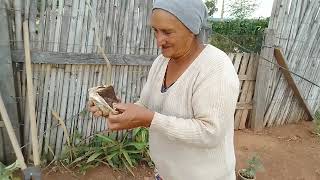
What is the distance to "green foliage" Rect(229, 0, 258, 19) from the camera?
11070 millimetres

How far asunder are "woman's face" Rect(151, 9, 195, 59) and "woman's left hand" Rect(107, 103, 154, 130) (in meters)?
0.32

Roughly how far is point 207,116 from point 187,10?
18.2 inches

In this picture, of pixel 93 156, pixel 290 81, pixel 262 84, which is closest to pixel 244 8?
pixel 290 81

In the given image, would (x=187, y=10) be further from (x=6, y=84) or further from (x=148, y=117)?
(x=6, y=84)

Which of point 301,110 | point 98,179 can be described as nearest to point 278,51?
point 301,110

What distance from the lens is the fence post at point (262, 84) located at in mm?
4598

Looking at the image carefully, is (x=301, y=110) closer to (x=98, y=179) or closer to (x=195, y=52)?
(x=98, y=179)

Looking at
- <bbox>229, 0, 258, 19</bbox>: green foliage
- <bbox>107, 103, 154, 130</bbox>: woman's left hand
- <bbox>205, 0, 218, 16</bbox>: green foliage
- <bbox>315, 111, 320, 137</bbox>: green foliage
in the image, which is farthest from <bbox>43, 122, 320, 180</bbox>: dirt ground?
<bbox>205, 0, 218, 16</bbox>: green foliage

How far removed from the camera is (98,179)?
3.67 m

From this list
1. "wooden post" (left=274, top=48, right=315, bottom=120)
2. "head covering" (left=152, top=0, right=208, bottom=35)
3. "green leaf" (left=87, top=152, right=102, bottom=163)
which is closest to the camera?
"head covering" (left=152, top=0, right=208, bottom=35)

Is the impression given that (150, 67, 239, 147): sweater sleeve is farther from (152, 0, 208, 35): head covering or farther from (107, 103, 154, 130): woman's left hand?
(152, 0, 208, 35): head covering

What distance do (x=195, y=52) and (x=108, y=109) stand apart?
497mm

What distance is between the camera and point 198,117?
1511 mm

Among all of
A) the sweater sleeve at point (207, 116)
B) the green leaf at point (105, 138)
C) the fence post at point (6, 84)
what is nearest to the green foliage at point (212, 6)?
the green leaf at point (105, 138)
